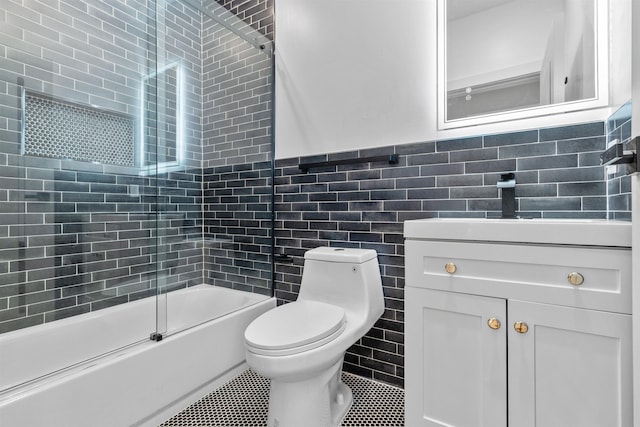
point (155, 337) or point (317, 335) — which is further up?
point (317, 335)

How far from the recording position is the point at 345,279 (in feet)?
5.46

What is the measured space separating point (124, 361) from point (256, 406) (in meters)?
0.67

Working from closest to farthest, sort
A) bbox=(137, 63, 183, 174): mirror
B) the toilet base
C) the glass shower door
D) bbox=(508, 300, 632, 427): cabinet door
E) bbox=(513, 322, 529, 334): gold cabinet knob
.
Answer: bbox=(508, 300, 632, 427): cabinet door < bbox=(513, 322, 529, 334): gold cabinet knob < the toilet base < the glass shower door < bbox=(137, 63, 183, 174): mirror

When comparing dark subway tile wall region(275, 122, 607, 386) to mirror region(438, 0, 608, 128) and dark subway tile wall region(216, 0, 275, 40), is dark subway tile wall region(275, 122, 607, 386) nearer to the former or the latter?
mirror region(438, 0, 608, 128)

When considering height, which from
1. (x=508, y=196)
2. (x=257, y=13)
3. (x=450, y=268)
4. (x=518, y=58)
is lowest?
(x=450, y=268)

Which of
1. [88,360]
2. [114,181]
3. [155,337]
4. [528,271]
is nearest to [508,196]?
[528,271]

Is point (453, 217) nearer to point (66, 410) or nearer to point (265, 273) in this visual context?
point (265, 273)

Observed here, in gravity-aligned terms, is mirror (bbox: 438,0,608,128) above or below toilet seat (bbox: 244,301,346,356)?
above

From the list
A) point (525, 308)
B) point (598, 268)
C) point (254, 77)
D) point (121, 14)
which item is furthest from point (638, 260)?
point (121, 14)

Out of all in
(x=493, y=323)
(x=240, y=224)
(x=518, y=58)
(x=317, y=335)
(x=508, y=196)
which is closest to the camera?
(x=493, y=323)

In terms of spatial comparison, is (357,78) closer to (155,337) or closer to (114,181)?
(114,181)

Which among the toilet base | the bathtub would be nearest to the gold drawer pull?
the toilet base

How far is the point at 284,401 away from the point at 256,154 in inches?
62.4

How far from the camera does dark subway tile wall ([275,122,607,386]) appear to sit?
1.37 metres
